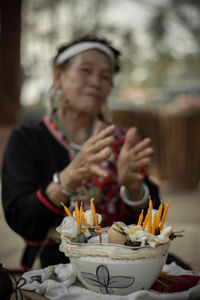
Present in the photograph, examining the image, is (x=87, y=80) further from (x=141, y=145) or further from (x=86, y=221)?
(x=86, y=221)

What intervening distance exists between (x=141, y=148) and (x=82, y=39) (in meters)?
0.55

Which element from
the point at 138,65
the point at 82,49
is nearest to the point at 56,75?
the point at 82,49

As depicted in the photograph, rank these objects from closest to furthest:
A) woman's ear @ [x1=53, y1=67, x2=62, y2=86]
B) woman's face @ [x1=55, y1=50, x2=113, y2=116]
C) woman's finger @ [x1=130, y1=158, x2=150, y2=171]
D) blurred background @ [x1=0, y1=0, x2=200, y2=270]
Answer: woman's finger @ [x1=130, y1=158, x2=150, y2=171]
woman's face @ [x1=55, y1=50, x2=113, y2=116]
woman's ear @ [x1=53, y1=67, x2=62, y2=86]
blurred background @ [x1=0, y1=0, x2=200, y2=270]

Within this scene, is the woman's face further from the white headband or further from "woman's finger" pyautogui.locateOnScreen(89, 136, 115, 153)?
"woman's finger" pyautogui.locateOnScreen(89, 136, 115, 153)

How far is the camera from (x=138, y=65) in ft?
24.9

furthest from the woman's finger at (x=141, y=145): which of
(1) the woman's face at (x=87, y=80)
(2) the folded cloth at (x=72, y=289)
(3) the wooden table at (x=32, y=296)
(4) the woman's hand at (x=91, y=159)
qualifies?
(3) the wooden table at (x=32, y=296)

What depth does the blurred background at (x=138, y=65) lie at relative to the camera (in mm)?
4625

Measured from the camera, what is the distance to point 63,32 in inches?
270

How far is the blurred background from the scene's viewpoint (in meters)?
4.62

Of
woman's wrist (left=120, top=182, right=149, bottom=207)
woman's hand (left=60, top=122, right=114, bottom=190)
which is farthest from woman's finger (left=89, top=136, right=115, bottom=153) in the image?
woman's wrist (left=120, top=182, right=149, bottom=207)

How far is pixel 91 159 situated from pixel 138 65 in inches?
265

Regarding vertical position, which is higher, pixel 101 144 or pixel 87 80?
pixel 87 80

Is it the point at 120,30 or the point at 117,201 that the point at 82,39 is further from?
the point at 120,30

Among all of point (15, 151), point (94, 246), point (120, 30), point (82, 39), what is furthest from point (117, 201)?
point (120, 30)
